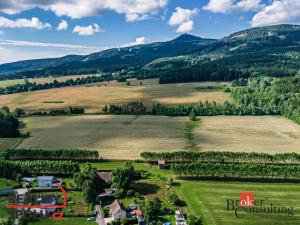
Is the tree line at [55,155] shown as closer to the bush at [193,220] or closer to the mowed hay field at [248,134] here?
the mowed hay field at [248,134]

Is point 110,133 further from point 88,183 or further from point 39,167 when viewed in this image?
point 88,183

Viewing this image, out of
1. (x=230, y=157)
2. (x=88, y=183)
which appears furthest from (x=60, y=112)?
(x=88, y=183)

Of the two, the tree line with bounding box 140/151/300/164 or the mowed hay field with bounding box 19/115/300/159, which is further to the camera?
the mowed hay field with bounding box 19/115/300/159

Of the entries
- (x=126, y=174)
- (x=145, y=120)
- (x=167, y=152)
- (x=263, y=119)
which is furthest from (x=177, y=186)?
(x=263, y=119)

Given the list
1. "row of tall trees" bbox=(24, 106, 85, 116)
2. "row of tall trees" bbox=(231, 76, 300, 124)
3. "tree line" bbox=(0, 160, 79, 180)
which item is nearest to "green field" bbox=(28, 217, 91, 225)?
"tree line" bbox=(0, 160, 79, 180)

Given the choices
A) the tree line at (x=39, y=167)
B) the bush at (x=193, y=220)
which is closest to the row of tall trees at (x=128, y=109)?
the tree line at (x=39, y=167)

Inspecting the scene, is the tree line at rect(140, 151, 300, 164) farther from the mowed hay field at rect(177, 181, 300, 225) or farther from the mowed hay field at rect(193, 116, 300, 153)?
the mowed hay field at rect(177, 181, 300, 225)
